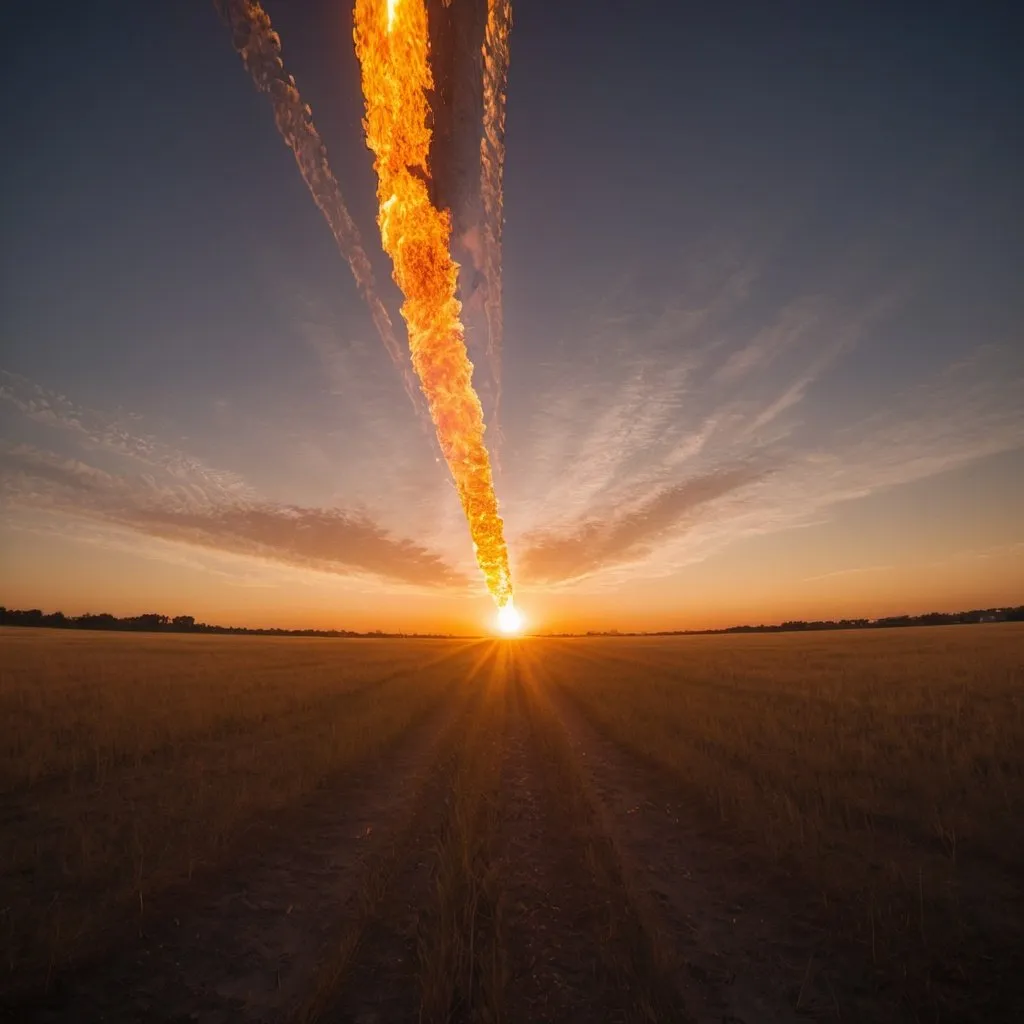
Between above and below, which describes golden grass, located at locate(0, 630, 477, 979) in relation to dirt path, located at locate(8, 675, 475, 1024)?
above

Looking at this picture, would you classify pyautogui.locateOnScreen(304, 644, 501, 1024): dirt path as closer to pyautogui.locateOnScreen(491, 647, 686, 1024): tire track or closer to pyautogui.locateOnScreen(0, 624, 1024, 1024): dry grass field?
pyautogui.locateOnScreen(0, 624, 1024, 1024): dry grass field

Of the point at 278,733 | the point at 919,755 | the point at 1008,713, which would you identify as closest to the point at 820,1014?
the point at 919,755

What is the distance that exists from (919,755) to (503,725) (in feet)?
32.0

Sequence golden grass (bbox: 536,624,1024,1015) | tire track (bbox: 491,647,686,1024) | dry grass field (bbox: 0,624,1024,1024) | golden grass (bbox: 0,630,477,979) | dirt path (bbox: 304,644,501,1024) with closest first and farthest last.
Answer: dirt path (bbox: 304,644,501,1024) → tire track (bbox: 491,647,686,1024) → dry grass field (bbox: 0,624,1024,1024) → golden grass (bbox: 536,624,1024,1015) → golden grass (bbox: 0,630,477,979)

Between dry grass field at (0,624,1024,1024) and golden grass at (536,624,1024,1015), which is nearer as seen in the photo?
dry grass field at (0,624,1024,1024)

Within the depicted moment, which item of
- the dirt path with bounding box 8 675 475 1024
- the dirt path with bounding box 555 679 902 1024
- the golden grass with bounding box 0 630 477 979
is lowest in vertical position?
the dirt path with bounding box 555 679 902 1024

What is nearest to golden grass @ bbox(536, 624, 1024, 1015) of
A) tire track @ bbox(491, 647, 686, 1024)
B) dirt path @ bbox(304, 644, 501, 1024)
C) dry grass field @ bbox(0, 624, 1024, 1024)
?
dry grass field @ bbox(0, 624, 1024, 1024)

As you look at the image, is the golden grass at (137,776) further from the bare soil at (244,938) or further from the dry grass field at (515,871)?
the bare soil at (244,938)

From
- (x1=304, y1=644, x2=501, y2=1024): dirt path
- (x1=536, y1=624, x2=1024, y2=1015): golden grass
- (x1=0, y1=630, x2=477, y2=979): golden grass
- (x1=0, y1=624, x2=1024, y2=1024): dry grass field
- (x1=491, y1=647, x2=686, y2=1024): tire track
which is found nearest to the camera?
(x1=304, y1=644, x2=501, y2=1024): dirt path

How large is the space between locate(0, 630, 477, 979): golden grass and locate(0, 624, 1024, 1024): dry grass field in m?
0.06

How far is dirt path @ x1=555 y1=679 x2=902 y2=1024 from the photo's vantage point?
401cm

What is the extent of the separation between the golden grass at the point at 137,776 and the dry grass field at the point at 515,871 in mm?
56

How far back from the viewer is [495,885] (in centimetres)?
562

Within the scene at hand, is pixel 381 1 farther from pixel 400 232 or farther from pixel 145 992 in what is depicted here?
pixel 145 992
